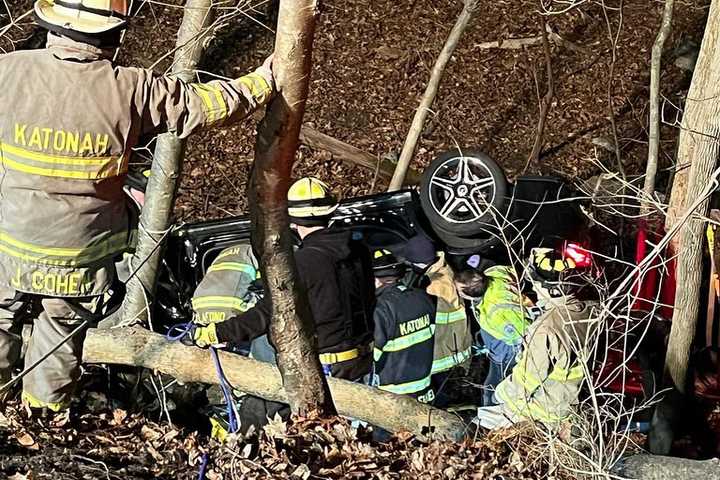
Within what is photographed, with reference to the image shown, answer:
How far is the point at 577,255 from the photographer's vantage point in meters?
6.63

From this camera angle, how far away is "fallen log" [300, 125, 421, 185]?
10.9m

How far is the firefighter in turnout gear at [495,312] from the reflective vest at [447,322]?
0.28 ft

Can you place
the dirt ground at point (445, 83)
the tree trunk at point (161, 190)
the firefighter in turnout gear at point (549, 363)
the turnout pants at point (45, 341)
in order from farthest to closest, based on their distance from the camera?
the dirt ground at point (445, 83) < the tree trunk at point (161, 190) < the firefighter in turnout gear at point (549, 363) < the turnout pants at point (45, 341)

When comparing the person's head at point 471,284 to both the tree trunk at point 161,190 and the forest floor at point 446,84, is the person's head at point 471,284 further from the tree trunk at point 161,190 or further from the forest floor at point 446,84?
the forest floor at point 446,84

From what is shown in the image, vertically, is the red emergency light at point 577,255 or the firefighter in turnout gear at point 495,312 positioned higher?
the red emergency light at point 577,255

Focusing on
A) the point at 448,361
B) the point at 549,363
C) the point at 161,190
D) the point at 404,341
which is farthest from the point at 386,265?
the point at 161,190

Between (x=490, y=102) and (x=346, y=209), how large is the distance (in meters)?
6.10

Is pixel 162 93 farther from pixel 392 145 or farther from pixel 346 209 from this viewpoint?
pixel 392 145

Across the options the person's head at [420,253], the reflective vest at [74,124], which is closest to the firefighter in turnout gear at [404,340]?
the person's head at [420,253]

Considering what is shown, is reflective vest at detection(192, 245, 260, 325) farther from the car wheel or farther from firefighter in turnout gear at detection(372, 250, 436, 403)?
the car wheel

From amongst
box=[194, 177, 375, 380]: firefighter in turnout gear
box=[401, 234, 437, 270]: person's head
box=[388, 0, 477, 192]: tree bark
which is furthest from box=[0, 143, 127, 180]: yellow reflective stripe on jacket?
box=[388, 0, 477, 192]: tree bark

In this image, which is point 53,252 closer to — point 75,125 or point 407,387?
point 75,125

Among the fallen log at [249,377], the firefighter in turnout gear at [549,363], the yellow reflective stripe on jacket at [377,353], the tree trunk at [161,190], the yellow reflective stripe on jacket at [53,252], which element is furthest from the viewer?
the yellow reflective stripe on jacket at [377,353]

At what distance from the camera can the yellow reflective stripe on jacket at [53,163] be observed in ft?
13.9
